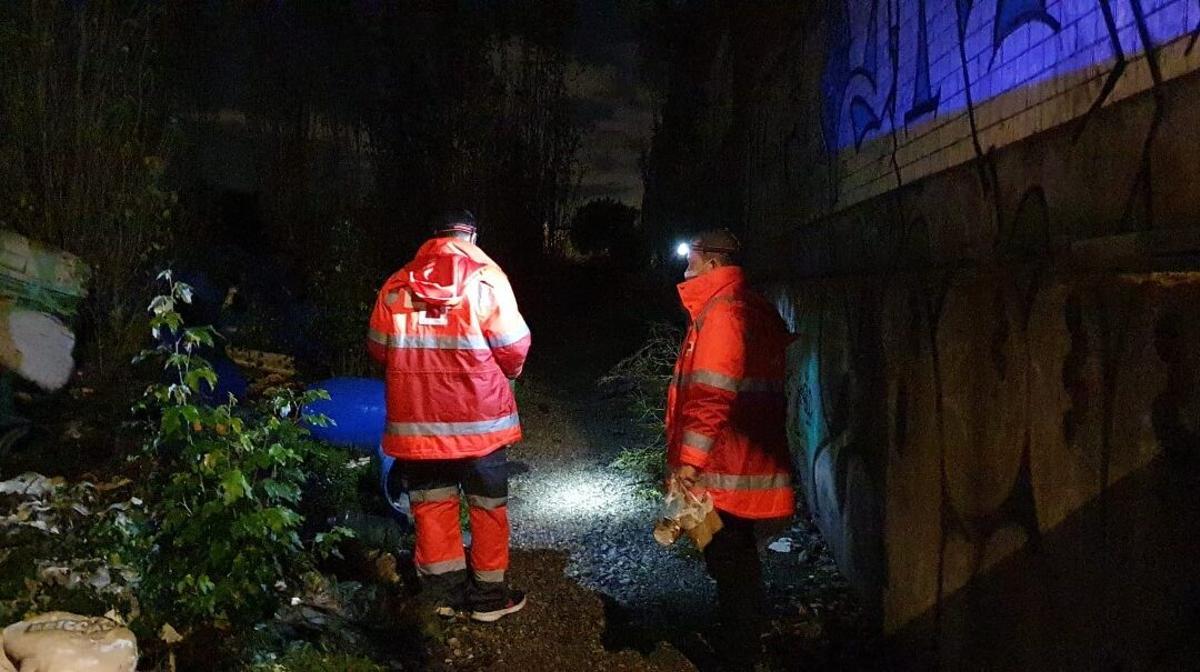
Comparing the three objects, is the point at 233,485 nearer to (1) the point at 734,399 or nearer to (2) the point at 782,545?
(1) the point at 734,399

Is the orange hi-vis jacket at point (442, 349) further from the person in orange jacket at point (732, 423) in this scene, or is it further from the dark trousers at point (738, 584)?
the dark trousers at point (738, 584)

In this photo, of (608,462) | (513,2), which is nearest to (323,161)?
(513,2)

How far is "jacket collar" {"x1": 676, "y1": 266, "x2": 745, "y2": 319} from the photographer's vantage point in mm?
3045

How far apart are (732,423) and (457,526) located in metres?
1.61

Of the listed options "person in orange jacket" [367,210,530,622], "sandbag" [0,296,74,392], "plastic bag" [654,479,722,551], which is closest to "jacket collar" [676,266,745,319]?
"plastic bag" [654,479,722,551]

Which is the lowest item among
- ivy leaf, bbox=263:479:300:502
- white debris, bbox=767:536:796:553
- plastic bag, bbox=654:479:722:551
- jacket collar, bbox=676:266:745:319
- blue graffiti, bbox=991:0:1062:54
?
white debris, bbox=767:536:796:553

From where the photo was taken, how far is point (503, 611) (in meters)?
3.93

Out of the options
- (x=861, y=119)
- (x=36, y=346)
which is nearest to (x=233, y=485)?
(x=861, y=119)

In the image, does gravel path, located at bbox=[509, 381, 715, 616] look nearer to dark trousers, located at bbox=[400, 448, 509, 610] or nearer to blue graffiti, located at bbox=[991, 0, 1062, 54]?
dark trousers, located at bbox=[400, 448, 509, 610]

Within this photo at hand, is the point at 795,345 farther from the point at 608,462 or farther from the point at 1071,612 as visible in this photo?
the point at 1071,612

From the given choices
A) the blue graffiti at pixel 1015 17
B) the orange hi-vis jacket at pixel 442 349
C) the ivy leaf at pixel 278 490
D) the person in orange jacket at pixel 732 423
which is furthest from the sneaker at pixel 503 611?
the blue graffiti at pixel 1015 17

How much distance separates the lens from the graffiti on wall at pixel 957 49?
2037mm

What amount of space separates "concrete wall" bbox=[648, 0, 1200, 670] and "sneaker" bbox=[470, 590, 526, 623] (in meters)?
1.69

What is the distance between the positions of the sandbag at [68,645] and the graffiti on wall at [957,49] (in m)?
3.47
